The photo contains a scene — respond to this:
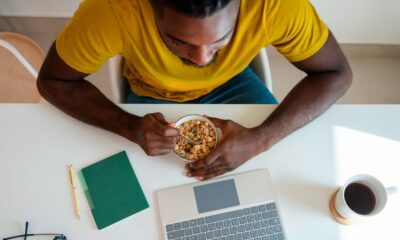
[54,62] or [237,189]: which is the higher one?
[54,62]

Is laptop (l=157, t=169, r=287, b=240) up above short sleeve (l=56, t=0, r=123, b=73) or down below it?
below

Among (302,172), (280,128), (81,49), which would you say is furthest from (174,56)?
(302,172)

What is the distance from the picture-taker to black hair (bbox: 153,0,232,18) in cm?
64

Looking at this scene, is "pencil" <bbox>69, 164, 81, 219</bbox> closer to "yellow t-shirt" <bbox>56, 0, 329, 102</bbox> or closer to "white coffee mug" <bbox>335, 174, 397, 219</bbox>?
"yellow t-shirt" <bbox>56, 0, 329, 102</bbox>

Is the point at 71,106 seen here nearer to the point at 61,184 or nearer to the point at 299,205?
the point at 61,184

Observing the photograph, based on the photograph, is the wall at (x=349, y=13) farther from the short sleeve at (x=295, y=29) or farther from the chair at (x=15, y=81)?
the short sleeve at (x=295, y=29)

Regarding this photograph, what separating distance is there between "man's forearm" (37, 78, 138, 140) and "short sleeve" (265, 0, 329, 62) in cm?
44

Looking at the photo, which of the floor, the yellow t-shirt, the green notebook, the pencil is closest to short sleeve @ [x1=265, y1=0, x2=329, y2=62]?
the yellow t-shirt

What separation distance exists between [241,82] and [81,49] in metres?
0.56

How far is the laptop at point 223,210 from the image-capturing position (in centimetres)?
86

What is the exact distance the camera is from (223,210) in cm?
88

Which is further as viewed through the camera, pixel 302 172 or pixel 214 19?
pixel 302 172

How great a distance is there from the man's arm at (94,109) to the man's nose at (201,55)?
0.18 meters

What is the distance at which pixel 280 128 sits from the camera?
94 cm
